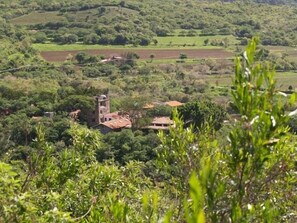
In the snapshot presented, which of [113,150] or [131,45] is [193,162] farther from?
[131,45]

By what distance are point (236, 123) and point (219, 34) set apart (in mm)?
56013

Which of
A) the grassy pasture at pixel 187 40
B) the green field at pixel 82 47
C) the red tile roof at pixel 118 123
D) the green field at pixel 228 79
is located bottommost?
the grassy pasture at pixel 187 40

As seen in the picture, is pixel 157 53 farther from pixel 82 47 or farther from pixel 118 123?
pixel 118 123

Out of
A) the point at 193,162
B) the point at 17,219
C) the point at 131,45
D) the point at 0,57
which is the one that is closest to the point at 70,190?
the point at 17,219

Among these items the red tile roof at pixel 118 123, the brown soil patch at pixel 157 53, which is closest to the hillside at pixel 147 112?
the red tile roof at pixel 118 123

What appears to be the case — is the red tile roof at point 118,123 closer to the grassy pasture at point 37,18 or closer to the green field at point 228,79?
the green field at point 228,79

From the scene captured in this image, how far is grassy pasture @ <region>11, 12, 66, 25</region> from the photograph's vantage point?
56537 mm

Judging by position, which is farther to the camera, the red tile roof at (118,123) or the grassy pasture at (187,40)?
the grassy pasture at (187,40)

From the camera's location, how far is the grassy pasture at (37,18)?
185 feet

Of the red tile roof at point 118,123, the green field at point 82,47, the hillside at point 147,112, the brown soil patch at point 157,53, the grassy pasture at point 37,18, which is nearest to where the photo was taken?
the hillside at point 147,112

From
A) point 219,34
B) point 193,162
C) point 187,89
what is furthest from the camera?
point 219,34

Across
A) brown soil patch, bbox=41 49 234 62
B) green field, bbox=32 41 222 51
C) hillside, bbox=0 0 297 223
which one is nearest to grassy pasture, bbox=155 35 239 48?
hillside, bbox=0 0 297 223

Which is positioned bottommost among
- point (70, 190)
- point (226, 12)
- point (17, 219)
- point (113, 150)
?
point (226, 12)

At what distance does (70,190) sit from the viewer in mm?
5000
